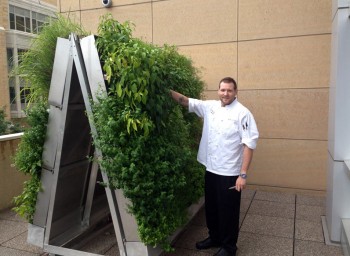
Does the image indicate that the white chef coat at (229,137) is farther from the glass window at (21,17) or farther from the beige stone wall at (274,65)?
the glass window at (21,17)

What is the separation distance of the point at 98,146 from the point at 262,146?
346 cm

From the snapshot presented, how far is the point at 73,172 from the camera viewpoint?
348 cm

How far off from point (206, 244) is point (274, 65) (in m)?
3.18

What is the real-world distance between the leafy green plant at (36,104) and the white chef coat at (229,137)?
1672 mm

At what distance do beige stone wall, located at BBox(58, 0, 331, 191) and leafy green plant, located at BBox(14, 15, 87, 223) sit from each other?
2862mm

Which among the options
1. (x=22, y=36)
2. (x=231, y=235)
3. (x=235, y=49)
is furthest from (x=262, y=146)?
(x=22, y=36)

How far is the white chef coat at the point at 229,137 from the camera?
122 inches

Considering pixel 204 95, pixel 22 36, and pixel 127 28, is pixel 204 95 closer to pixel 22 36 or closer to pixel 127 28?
pixel 127 28

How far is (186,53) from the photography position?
232 inches

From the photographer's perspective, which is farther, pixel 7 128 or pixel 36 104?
pixel 7 128

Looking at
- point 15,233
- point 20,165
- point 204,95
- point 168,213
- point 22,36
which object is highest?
point 22,36

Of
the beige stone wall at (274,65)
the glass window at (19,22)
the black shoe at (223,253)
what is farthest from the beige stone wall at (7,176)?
the glass window at (19,22)

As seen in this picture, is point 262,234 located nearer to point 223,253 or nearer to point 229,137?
point 223,253

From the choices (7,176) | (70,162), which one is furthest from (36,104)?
(7,176)
